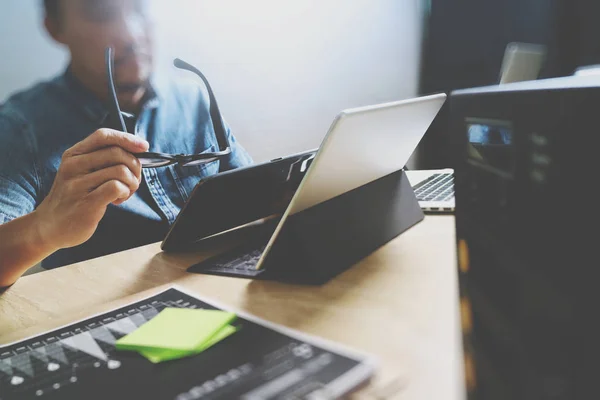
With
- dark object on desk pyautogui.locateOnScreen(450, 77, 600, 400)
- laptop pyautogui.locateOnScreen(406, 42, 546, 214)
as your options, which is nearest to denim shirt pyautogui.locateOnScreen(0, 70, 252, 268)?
laptop pyautogui.locateOnScreen(406, 42, 546, 214)

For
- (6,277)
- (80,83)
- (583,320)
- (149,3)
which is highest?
(149,3)

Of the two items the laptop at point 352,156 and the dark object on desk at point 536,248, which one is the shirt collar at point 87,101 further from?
the dark object on desk at point 536,248

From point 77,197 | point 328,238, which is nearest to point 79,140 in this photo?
point 77,197

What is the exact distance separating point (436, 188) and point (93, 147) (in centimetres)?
70

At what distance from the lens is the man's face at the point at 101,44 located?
128 centimetres

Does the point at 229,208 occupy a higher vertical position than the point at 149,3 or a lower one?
lower

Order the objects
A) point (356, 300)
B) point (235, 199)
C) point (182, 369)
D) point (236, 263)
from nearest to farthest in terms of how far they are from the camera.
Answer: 1. point (182, 369)
2. point (356, 300)
3. point (236, 263)
4. point (235, 199)

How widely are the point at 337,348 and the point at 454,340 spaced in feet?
0.36

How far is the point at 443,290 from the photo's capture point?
22.8 inches

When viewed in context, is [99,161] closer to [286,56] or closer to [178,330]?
[178,330]

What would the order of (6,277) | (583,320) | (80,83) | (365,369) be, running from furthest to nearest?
(80,83) → (6,277) → (365,369) → (583,320)

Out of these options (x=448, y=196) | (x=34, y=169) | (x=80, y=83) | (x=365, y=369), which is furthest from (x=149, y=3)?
(x=365, y=369)

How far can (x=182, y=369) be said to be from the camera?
0.45 meters

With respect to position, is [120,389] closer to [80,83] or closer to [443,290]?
[443,290]
